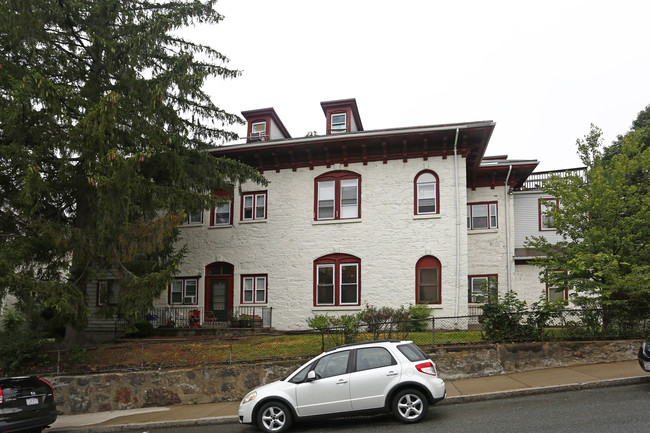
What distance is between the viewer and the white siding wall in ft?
63.7

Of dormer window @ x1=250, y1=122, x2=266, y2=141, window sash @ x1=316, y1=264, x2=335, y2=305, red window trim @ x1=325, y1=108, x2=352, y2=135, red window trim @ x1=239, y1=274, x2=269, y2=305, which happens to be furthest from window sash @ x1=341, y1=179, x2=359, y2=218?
dormer window @ x1=250, y1=122, x2=266, y2=141

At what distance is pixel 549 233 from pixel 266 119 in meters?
14.4

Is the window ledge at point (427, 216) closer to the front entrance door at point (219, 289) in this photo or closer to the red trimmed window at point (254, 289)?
the red trimmed window at point (254, 289)

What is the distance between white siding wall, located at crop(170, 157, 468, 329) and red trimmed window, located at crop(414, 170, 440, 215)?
279 millimetres

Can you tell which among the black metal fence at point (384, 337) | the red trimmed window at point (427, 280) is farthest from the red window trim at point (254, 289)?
the red trimmed window at point (427, 280)

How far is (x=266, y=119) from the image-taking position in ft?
79.6

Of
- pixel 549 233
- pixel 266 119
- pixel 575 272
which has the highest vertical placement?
pixel 266 119

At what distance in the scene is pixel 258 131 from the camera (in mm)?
24297

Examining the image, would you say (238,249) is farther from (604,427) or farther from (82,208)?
(604,427)

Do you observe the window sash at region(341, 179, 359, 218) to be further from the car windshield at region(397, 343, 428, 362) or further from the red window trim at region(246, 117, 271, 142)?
the car windshield at region(397, 343, 428, 362)

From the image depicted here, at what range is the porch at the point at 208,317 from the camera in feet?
66.4

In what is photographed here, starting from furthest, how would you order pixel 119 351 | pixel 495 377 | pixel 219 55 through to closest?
pixel 219 55 → pixel 119 351 → pixel 495 377

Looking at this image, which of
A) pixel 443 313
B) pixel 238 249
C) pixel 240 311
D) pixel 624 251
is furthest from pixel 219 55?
pixel 624 251

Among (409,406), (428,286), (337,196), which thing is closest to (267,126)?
(337,196)
